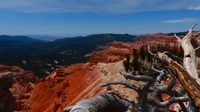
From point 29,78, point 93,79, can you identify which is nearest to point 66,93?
point 93,79

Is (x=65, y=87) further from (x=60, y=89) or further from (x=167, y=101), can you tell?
(x=167, y=101)

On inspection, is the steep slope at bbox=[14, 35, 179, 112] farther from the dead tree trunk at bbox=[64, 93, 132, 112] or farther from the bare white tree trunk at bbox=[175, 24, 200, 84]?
the bare white tree trunk at bbox=[175, 24, 200, 84]

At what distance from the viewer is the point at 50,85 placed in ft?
265

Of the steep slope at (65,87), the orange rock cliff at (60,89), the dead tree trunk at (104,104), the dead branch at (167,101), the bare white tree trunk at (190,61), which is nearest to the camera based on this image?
the bare white tree trunk at (190,61)

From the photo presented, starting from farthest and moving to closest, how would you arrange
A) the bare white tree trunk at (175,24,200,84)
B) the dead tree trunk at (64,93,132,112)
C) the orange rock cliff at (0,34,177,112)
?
the orange rock cliff at (0,34,177,112) → the dead tree trunk at (64,93,132,112) → the bare white tree trunk at (175,24,200,84)

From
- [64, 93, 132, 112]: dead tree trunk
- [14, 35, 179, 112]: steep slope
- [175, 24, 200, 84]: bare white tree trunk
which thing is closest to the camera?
[175, 24, 200, 84]: bare white tree trunk

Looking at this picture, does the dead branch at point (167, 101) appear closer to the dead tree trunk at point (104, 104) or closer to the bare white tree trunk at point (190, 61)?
the dead tree trunk at point (104, 104)

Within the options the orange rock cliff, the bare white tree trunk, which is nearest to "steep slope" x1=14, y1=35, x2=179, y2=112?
the orange rock cliff

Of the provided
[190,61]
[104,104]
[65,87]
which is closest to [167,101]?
[190,61]

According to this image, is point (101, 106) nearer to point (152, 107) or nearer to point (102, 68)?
point (152, 107)

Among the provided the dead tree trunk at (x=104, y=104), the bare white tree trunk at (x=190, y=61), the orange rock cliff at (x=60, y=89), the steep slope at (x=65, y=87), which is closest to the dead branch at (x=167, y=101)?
the dead tree trunk at (x=104, y=104)

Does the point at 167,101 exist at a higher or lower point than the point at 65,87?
higher

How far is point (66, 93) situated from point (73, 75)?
1020 centimetres

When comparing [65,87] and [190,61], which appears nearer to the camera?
[190,61]
